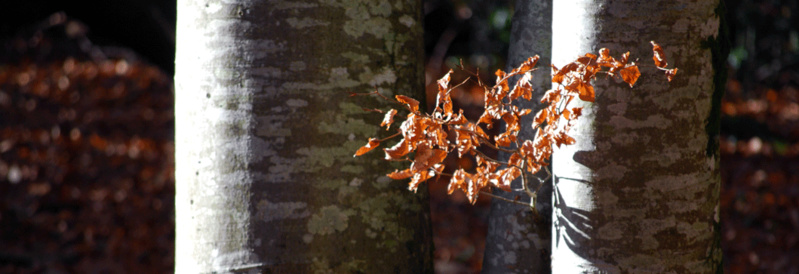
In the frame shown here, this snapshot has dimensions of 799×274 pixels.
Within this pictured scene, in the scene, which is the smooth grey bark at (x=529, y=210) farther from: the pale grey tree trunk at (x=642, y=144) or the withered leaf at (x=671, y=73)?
the withered leaf at (x=671, y=73)

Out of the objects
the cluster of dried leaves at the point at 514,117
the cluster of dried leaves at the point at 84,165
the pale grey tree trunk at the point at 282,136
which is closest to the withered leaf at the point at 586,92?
the cluster of dried leaves at the point at 514,117

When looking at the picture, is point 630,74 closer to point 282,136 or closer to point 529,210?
point 529,210

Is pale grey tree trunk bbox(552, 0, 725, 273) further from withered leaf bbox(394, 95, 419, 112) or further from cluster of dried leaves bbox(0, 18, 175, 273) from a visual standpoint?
cluster of dried leaves bbox(0, 18, 175, 273)

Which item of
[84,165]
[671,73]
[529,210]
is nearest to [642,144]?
[671,73]

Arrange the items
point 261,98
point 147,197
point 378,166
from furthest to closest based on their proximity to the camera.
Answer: point 147,197, point 378,166, point 261,98

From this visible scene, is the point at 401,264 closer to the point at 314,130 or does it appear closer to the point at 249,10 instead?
Answer: the point at 314,130

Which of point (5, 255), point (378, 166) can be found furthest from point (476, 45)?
point (378, 166)
